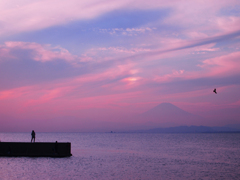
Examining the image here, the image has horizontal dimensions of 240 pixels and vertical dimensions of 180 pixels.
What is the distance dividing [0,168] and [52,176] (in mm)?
6377

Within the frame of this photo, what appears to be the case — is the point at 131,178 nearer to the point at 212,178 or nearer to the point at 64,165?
the point at 212,178

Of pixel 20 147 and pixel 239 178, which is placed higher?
pixel 20 147

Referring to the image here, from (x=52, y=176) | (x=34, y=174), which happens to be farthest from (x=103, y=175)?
(x=34, y=174)

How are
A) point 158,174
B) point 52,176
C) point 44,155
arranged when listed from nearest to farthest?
1. point 52,176
2. point 158,174
3. point 44,155

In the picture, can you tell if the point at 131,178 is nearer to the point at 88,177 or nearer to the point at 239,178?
the point at 88,177

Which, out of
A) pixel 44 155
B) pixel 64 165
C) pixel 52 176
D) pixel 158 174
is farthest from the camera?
pixel 44 155

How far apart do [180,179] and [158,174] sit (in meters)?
2.95

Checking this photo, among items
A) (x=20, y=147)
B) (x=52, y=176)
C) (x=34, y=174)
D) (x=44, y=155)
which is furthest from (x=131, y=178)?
(x=20, y=147)

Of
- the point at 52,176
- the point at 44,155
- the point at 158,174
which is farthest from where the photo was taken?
the point at 44,155

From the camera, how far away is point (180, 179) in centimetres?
2464

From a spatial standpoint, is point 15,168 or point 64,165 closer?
point 15,168

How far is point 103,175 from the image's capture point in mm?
26078

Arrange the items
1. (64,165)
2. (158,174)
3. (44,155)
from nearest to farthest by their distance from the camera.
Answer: (158,174)
(64,165)
(44,155)

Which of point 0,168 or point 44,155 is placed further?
point 44,155
